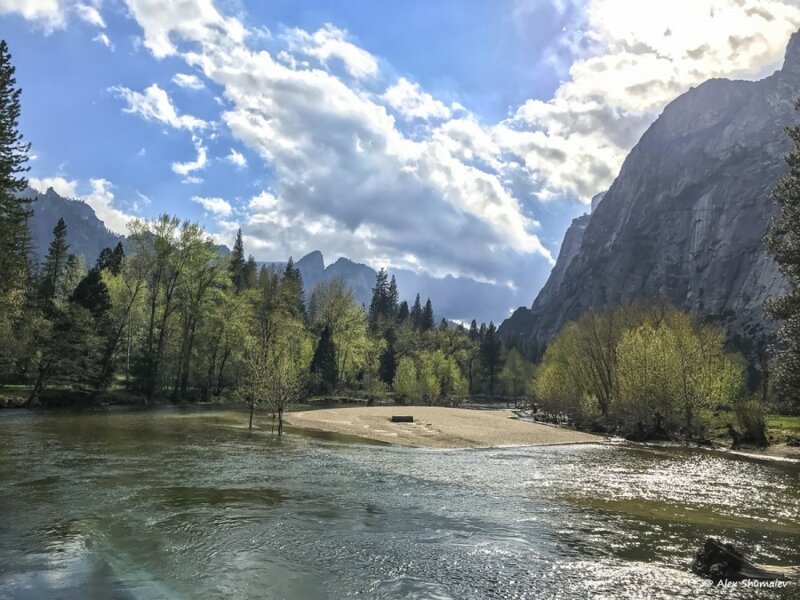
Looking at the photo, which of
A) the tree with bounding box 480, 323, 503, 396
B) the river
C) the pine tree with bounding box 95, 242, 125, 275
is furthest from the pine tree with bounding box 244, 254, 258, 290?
the river

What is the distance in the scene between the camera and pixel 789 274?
83.4 feet

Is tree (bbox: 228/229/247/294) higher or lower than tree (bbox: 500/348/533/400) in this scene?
higher

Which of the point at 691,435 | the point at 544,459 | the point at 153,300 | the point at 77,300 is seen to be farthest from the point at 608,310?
the point at 77,300

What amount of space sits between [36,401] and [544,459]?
49122mm

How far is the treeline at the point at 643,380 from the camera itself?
51812mm

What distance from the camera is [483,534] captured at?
14969 mm

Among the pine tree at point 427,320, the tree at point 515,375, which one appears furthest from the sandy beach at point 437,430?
the pine tree at point 427,320

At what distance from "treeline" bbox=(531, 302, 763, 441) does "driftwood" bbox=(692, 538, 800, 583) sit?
40401mm

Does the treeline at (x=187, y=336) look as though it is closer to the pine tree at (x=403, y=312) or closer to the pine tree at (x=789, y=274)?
the pine tree at (x=789, y=274)

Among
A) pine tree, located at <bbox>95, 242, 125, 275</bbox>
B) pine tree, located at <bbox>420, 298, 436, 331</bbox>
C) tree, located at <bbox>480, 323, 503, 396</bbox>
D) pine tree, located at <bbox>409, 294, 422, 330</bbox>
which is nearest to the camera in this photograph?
pine tree, located at <bbox>95, 242, 125, 275</bbox>

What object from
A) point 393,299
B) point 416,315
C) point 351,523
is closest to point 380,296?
point 393,299

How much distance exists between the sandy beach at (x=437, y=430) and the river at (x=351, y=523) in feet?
34.3

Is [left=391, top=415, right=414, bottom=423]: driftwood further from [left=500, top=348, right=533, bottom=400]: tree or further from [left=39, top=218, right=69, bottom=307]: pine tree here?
[left=500, top=348, right=533, bottom=400]: tree

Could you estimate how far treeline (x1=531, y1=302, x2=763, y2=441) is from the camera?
51.8m
